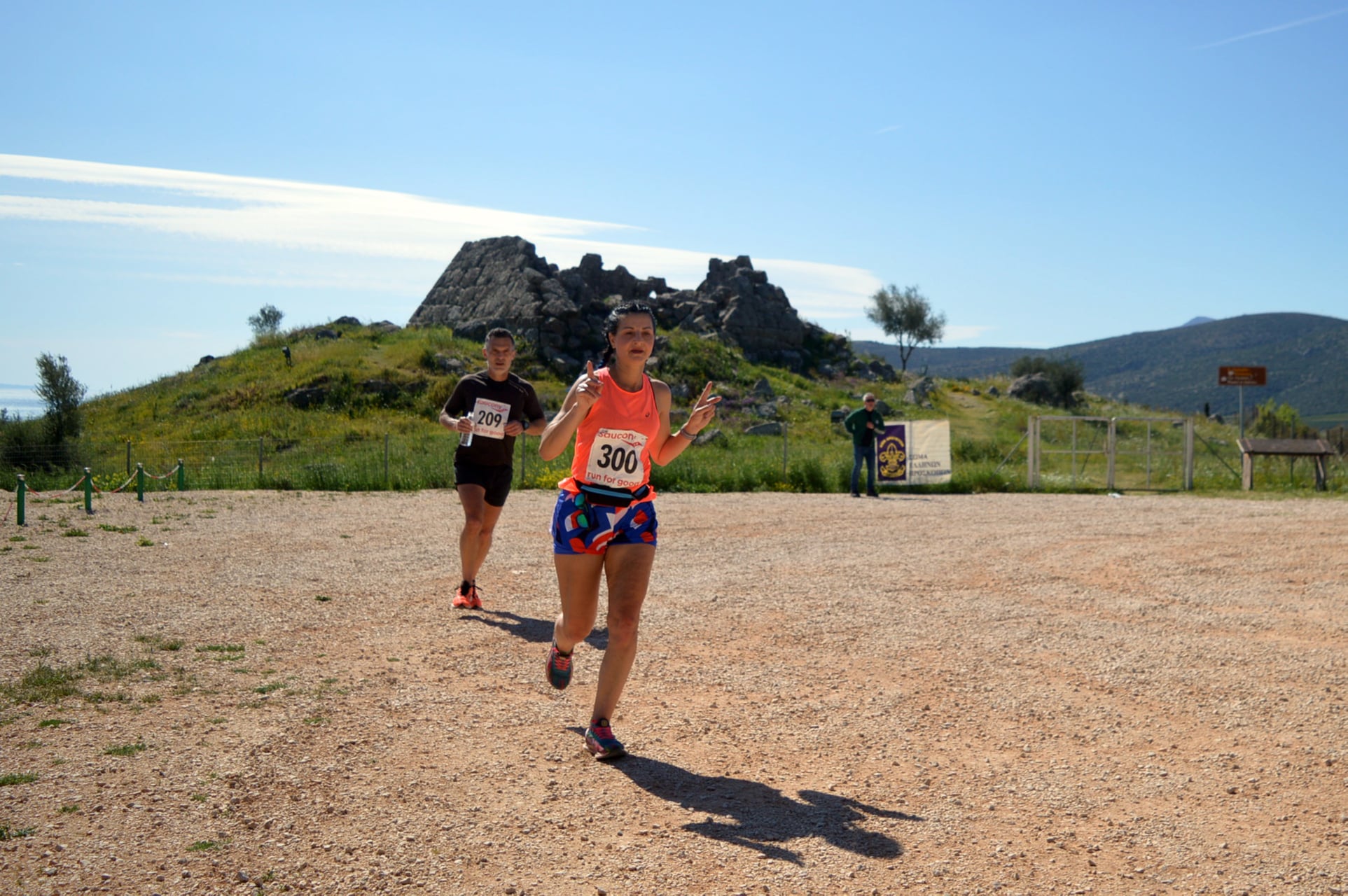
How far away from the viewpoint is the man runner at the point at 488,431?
789 cm

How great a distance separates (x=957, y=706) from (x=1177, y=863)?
6.71 feet

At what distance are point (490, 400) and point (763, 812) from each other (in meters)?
4.47

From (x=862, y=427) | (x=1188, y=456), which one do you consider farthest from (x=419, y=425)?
(x=1188, y=456)

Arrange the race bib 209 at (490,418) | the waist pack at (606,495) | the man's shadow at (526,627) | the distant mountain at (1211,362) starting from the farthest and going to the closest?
the distant mountain at (1211,362), the race bib 209 at (490,418), the man's shadow at (526,627), the waist pack at (606,495)

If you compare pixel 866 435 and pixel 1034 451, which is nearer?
pixel 866 435

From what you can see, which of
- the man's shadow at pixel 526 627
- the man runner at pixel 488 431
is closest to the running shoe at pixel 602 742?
the man's shadow at pixel 526 627

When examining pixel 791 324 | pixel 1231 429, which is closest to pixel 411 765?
pixel 1231 429

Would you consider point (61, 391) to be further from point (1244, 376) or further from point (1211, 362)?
point (1211, 362)

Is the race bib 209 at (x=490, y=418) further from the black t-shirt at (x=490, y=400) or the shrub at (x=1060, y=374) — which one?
the shrub at (x=1060, y=374)

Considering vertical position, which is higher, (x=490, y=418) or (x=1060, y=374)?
(x=1060, y=374)

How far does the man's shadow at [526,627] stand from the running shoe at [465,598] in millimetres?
118

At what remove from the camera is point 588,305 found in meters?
49.5

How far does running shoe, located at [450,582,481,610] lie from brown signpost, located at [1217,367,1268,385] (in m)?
27.3

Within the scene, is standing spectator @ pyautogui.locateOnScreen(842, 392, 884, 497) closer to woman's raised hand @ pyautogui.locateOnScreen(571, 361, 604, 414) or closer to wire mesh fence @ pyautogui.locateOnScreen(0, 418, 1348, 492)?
wire mesh fence @ pyautogui.locateOnScreen(0, 418, 1348, 492)
